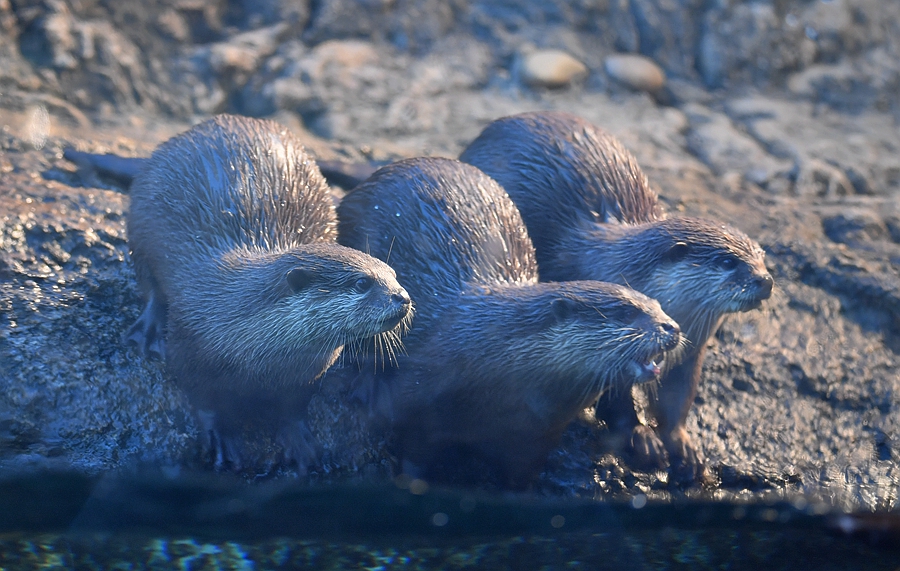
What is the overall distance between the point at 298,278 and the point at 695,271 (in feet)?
4.78

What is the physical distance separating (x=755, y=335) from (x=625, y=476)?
107cm

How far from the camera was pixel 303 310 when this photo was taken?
304 cm

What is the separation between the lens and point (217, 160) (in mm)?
3514

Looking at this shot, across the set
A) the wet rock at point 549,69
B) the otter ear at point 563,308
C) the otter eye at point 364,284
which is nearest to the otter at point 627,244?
the otter ear at point 563,308

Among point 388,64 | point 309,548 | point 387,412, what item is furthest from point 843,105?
point 309,548

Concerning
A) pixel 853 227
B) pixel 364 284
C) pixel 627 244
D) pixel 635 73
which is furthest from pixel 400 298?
pixel 635 73

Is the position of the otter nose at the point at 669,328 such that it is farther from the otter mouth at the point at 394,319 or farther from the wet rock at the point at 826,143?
the wet rock at the point at 826,143

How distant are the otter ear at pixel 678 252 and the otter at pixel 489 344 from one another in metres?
0.44

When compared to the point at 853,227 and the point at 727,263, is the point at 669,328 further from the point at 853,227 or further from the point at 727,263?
the point at 853,227

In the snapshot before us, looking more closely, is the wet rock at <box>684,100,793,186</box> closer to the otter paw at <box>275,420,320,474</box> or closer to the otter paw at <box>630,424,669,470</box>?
the otter paw at <box>630,424,669,470</box>

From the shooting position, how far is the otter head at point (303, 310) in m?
3.01

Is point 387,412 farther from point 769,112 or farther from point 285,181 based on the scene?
point 769,112

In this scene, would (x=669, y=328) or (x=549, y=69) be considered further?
(x=549, y=69)

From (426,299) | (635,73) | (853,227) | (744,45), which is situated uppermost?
(744,45)
